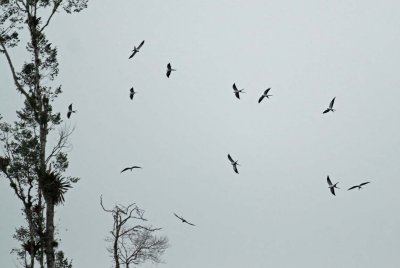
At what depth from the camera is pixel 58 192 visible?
2223 cm

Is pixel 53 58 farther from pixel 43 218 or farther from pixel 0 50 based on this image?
pixel 43 218

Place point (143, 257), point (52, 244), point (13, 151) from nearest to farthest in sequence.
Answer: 1. point (52, 244)
2. point (13, 151)
3. point (143, 257)

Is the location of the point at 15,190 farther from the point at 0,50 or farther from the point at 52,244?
the point at 0,50

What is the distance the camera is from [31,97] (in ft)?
74.9

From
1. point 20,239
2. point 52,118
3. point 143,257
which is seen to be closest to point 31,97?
point 52,118

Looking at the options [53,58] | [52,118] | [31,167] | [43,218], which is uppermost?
[53,58]

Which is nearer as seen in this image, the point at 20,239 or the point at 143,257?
the point at 20,239

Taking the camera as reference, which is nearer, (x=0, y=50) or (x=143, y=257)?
(x=0, y=50)

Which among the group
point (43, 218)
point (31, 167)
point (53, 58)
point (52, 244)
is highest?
point (53, 58)

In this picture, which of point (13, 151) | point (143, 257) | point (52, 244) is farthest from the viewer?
point (143, 257)

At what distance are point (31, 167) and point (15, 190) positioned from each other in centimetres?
132

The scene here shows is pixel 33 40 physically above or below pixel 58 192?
above

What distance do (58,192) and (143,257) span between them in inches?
358

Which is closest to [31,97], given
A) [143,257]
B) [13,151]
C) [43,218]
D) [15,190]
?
[13,151]
